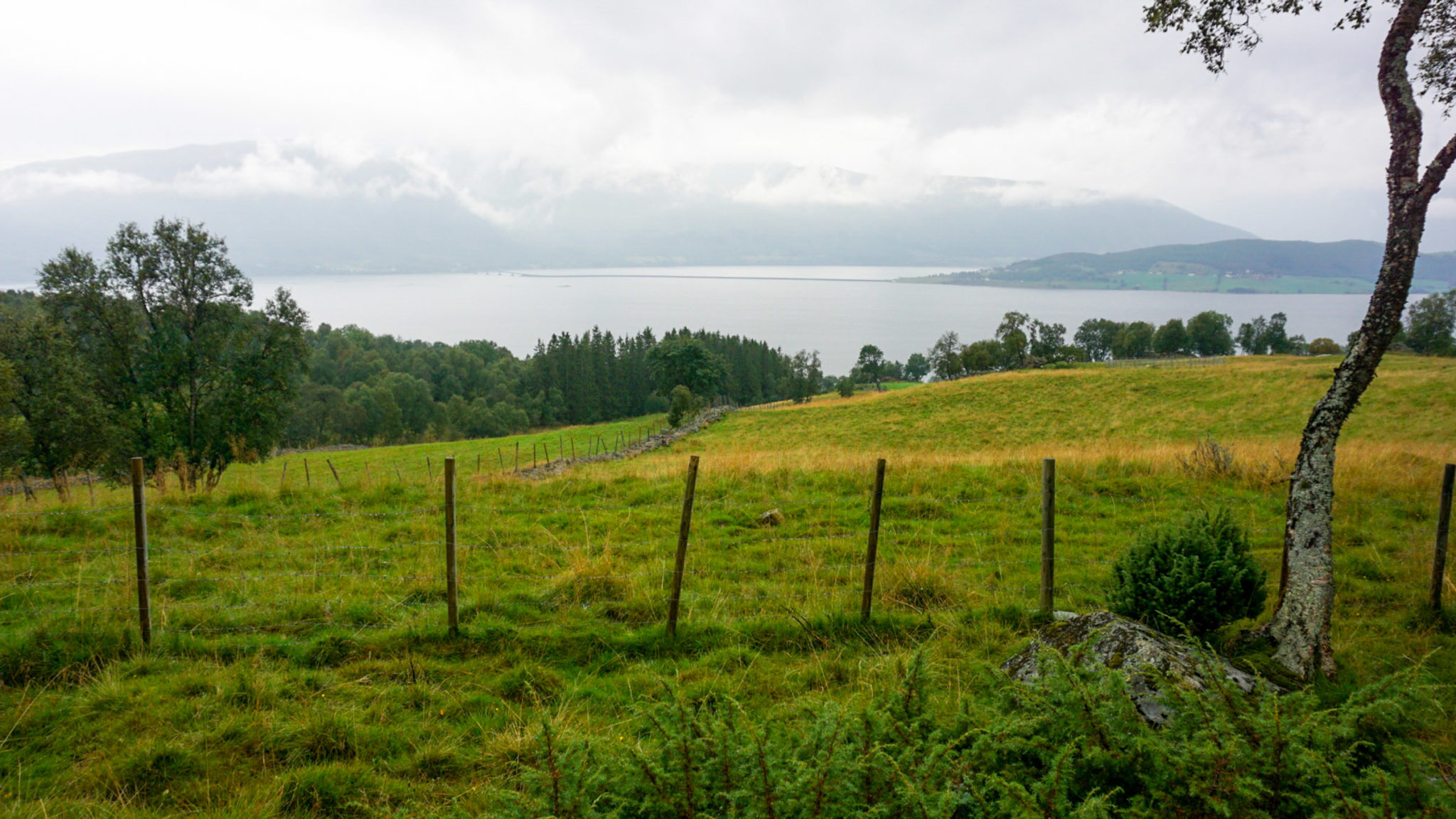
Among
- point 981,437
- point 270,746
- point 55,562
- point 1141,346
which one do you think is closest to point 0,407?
point 55,562

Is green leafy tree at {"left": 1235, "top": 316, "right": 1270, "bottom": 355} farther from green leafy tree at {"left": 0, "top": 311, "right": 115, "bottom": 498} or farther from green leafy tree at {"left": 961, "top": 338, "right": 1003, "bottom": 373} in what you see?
green leafy tree at {"left": 0, "top": 311, "right": 115, "bottom": 498}

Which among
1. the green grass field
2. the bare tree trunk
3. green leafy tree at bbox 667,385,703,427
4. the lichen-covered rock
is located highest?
the bare tree trunk

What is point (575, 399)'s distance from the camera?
3472 inches

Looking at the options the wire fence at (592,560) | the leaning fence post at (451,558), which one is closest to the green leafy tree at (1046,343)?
the wire fence at (592,560)

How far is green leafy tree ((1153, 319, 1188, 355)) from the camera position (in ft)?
269

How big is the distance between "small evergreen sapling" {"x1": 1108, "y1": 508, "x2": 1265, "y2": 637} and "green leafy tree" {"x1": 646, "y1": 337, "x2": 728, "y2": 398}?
58.3 m

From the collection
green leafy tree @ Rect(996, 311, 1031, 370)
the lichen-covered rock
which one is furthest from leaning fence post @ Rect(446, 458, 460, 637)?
green leafy tree @ Rect(996, 311, 1031, 370)

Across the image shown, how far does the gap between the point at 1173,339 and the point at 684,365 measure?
63824mm

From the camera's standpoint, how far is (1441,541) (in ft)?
19.5

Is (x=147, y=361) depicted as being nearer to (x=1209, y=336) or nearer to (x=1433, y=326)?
(x=1433, y=326)

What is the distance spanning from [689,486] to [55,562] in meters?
7.76

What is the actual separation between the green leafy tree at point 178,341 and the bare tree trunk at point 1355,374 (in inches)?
1108

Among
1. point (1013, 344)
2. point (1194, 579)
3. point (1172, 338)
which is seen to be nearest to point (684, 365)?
point (1013, 344)

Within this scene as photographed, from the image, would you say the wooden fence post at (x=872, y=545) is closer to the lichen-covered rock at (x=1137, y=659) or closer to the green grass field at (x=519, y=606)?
the green grass field at (x=519, y=606)
